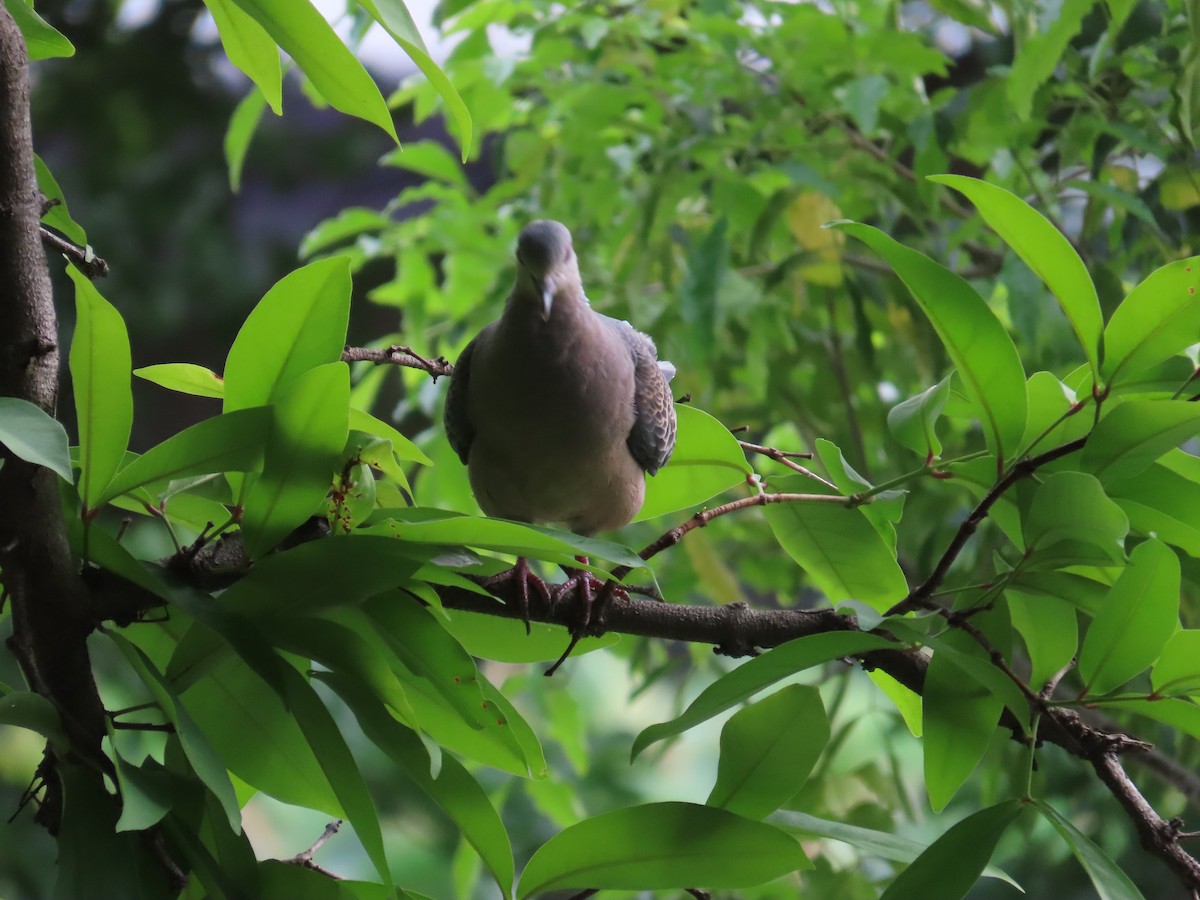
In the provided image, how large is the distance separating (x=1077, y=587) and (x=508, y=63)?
0.96 m

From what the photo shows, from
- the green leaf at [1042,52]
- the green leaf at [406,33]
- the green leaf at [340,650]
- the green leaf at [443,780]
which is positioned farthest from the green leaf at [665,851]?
the green leaf at [1042,52]

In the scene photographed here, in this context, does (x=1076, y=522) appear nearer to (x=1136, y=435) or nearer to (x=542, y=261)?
(x=1136, y=435)

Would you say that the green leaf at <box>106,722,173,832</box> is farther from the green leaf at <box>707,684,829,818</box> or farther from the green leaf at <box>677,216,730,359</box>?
the green leaf at <box>677,216,730,359</box>

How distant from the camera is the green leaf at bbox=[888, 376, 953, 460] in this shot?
0.67 metres

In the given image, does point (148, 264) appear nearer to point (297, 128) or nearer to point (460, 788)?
point (297, 128)

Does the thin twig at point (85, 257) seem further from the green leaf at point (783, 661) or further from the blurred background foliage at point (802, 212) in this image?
the blurred background foliage at point (802, 212)

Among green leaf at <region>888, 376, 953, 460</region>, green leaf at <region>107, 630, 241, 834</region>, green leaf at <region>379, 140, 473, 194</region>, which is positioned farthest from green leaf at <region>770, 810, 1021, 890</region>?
green leaf at <region>379, 140, 473, 194</region>

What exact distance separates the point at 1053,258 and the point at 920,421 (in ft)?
0.41

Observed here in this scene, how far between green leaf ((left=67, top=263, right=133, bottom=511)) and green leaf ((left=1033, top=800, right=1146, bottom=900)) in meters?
0.57

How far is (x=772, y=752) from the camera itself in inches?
27.9

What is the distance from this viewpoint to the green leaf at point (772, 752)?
70 cm

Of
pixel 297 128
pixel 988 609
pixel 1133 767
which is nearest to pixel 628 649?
pixel 1133 767

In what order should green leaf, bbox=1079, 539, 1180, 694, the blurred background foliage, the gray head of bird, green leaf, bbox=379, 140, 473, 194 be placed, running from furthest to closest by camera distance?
green leaf, bbox=379, 140, 473, 194 < the blurred background foliage < the gray head of bird < green leaf, bbox=1079, 539, 1180, 694

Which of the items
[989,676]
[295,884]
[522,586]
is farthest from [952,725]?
[295,884]
